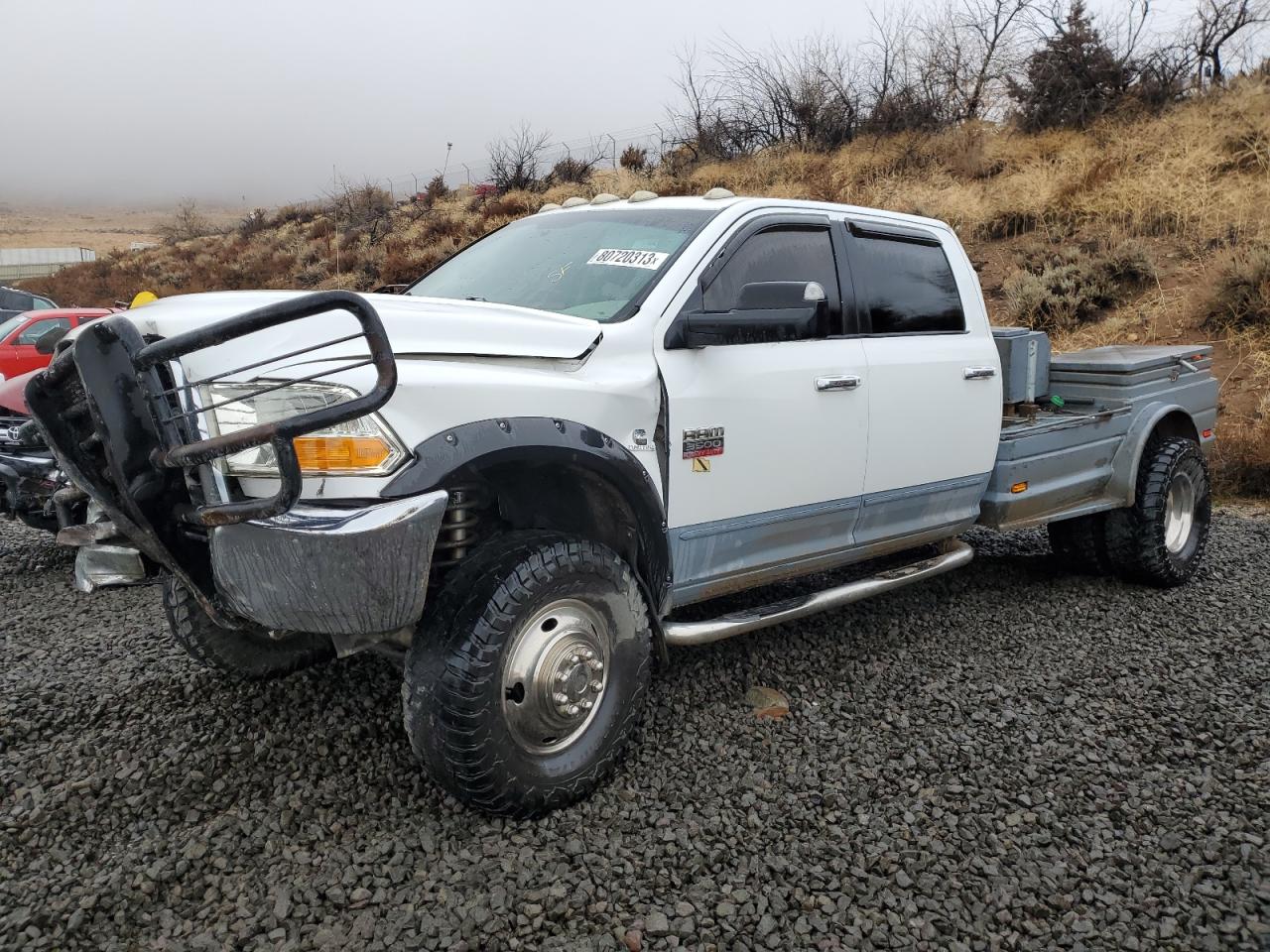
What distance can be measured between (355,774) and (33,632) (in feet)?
8.01

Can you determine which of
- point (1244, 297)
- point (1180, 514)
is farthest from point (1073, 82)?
point (1180, 514)

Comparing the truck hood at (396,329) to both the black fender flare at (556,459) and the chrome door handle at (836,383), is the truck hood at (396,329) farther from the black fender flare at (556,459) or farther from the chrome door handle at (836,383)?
the chrome door handle at (836,383)

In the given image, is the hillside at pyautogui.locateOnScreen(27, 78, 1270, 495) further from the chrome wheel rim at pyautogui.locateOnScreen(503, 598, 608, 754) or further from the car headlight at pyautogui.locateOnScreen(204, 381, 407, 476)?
the car headlight at pyautogui.locateOnScreen(204, 381, 407, 476)

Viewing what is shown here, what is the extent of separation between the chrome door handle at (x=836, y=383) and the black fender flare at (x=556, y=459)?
0.89 meters

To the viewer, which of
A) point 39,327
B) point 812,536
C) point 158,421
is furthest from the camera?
point 39,327

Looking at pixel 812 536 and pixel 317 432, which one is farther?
pixel 812 536

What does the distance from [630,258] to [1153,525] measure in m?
3.35

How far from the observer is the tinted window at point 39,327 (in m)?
10.9

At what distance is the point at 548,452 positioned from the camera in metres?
2.68

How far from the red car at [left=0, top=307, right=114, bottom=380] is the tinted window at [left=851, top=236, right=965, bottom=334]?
9614 mm

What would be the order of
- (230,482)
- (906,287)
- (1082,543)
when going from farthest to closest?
(1082,543) → (906,287) → (230,482)

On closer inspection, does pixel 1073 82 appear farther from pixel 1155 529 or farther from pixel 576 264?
pixel 576 264

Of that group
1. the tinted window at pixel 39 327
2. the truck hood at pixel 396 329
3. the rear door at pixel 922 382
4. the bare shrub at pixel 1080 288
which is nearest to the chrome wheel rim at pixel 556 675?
the truck hood at pixel 396 329

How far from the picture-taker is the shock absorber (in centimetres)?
275
